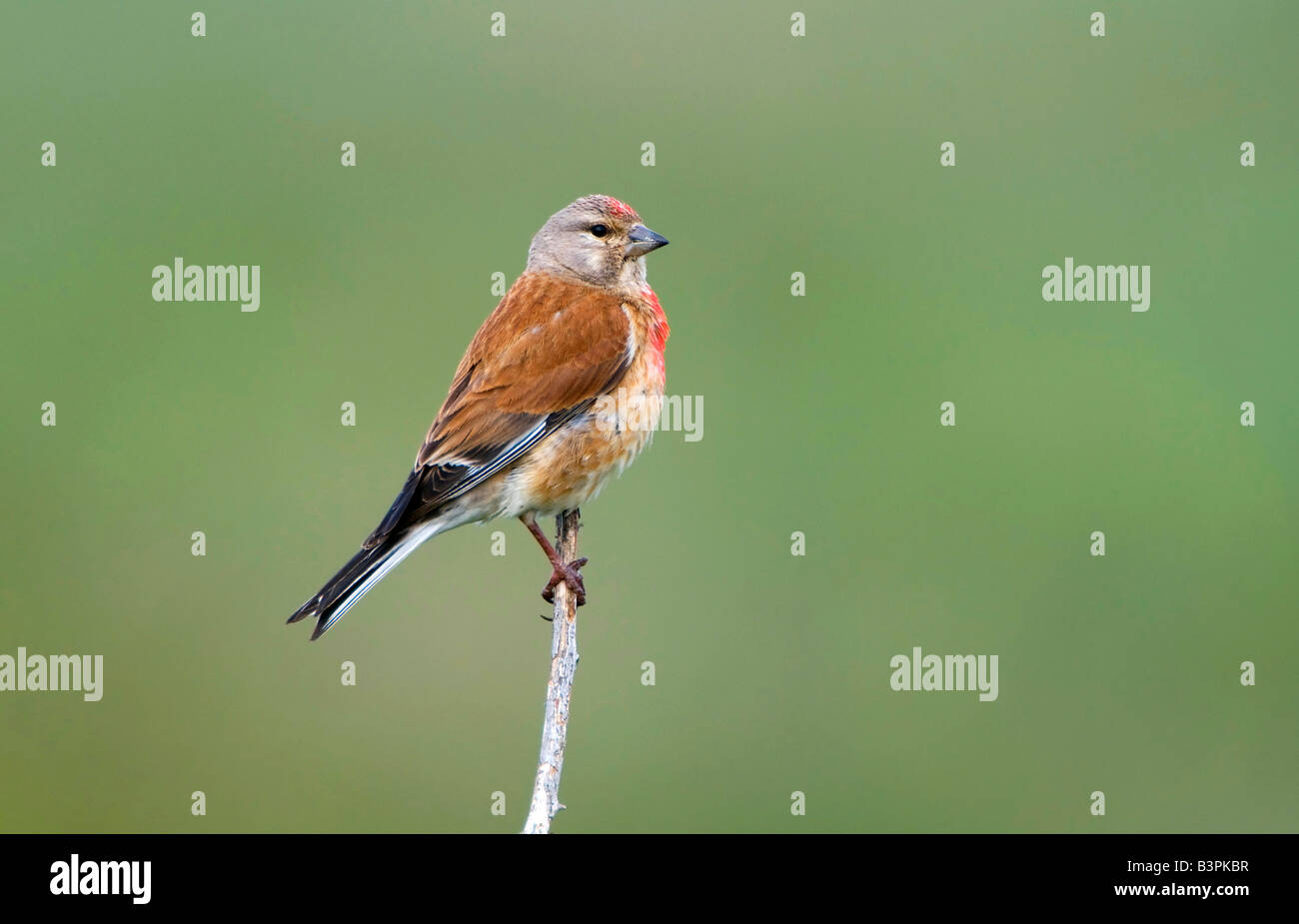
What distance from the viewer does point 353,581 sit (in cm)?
589

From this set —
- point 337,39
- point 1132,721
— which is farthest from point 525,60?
point 1132,721

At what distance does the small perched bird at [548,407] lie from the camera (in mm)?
6359

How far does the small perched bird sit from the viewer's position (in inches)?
250

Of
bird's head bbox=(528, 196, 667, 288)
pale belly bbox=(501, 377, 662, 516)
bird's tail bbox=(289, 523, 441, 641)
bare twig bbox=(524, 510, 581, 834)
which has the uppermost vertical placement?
bird's head bbox=(528, 196, 667, 288)

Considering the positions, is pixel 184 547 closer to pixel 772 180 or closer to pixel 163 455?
pixel 163 455

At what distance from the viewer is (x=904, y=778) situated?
928 centimetres

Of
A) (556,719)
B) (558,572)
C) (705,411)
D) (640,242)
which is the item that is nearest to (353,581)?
(558,572)

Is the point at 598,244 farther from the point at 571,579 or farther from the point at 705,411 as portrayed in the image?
the point at 705,411

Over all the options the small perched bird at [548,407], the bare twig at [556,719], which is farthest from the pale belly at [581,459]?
the bare twig at [556,719]

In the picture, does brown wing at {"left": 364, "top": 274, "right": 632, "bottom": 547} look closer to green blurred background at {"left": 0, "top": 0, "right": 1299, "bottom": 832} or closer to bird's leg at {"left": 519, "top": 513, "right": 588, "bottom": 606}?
bird's leg at {"left": 519, "top": 513, "right": 588, "bottom": 606}

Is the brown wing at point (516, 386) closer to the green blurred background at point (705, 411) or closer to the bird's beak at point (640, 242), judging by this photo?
the bird's beak at point (640, 242)

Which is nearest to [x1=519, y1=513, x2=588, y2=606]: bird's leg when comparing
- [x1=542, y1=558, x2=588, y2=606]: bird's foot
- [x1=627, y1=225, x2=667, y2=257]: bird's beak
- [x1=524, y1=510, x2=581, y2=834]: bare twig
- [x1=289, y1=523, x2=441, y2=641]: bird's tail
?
[x1=542, y1=558, x2=588, y2=606]: bird's foot

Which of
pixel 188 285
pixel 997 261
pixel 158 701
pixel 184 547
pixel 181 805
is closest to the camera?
pixel 181 805

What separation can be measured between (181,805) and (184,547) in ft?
7.34
